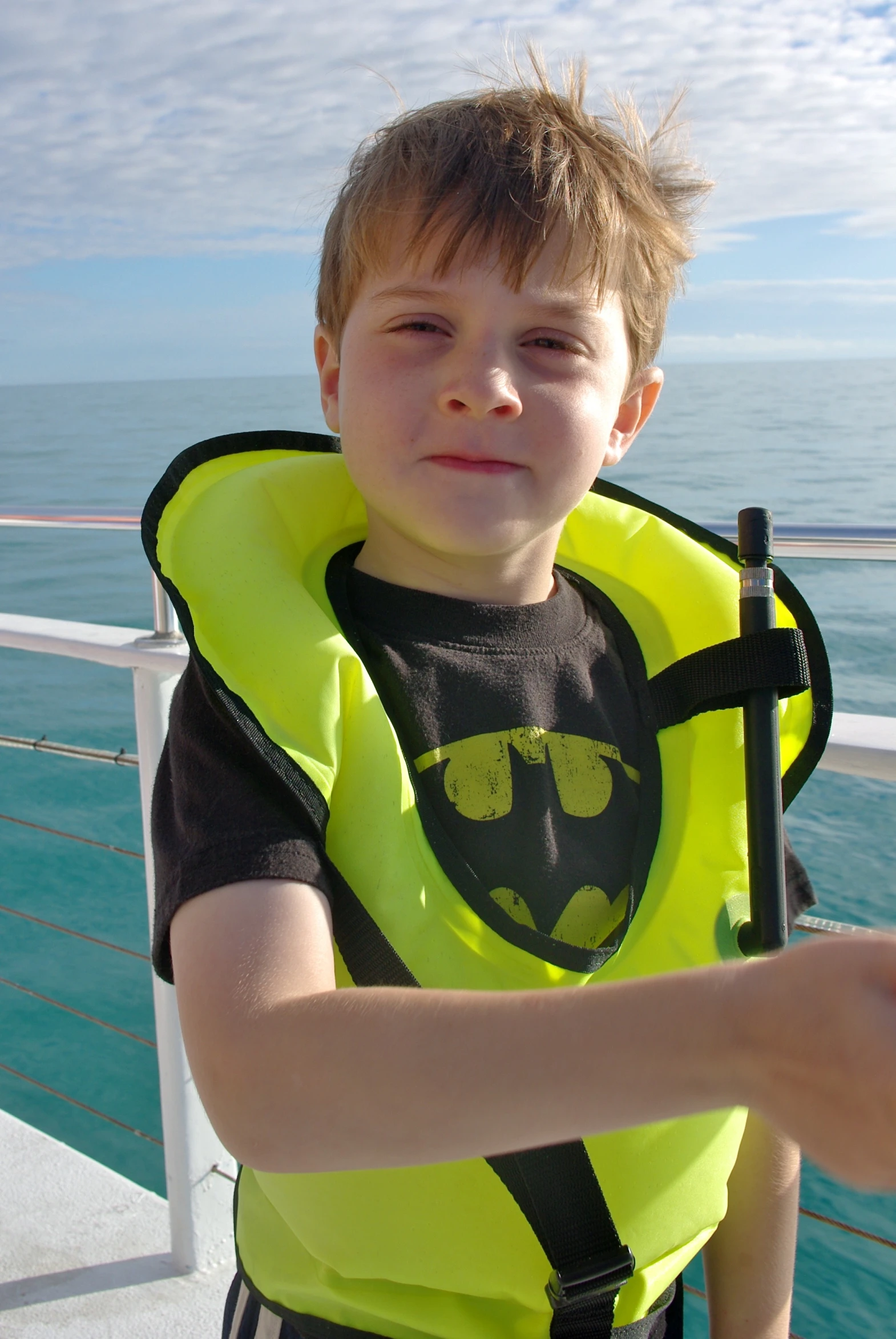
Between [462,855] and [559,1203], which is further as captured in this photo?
[462,855]

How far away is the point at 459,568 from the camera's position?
3.33 ft

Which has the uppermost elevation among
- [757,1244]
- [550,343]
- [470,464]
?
[550,343]

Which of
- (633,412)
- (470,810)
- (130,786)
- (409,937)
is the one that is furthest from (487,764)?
(130,786)

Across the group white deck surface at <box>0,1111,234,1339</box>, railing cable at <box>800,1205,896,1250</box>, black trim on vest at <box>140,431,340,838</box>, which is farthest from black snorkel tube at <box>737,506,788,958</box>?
white deck surface at <box>0,1111,234,1339</box>

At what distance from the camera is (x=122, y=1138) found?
4.57 meters

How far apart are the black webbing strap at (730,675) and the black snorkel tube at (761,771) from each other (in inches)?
0.5

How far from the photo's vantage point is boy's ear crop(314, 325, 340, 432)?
1129 millimetres

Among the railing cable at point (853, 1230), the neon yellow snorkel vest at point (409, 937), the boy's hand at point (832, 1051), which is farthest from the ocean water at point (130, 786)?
the railing cable at point (853, 1230)

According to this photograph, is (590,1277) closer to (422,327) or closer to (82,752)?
(422,327)

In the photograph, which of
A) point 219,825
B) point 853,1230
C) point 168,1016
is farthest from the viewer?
point 168,1016

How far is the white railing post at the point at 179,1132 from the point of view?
4.96 feet

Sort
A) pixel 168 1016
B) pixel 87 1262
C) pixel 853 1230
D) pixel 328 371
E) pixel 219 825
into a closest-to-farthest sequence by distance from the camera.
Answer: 1. pixel 219 825
2. pixel 328 371
3. pixel 853 1230
4. pixel 168 1016
5. pixel 87 1262

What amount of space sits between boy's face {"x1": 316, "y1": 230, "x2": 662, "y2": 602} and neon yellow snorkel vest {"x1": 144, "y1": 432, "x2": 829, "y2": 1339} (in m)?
0.13

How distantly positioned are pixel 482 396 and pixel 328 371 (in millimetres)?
306
